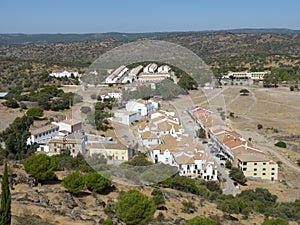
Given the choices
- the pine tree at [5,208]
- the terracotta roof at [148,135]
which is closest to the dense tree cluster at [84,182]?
the terracotta roof at [148,135]

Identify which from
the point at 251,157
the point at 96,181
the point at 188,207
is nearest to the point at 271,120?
the point at 251,157

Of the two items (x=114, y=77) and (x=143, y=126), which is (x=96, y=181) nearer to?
(x=143, y=126)

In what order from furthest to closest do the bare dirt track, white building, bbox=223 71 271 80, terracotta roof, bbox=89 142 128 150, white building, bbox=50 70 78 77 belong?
white building, bbox=223 71 271 80, white building, bbox=50 70 78 77, the bare dirt track, terracotta roof, bbox=89 142 128 150

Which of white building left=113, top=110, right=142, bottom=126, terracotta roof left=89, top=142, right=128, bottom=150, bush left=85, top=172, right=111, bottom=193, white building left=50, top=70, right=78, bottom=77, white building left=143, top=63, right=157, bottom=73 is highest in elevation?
white building left=143, top=63, right=157, bottom=73

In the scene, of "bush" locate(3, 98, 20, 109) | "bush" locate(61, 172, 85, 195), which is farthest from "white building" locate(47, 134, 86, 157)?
"bush" locate(3, 98, 20, 109)

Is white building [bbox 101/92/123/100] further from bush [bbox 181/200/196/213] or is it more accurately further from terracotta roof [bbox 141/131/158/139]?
bush [bbox 181/200/196/213]

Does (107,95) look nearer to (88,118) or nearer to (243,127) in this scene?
(88,118)
